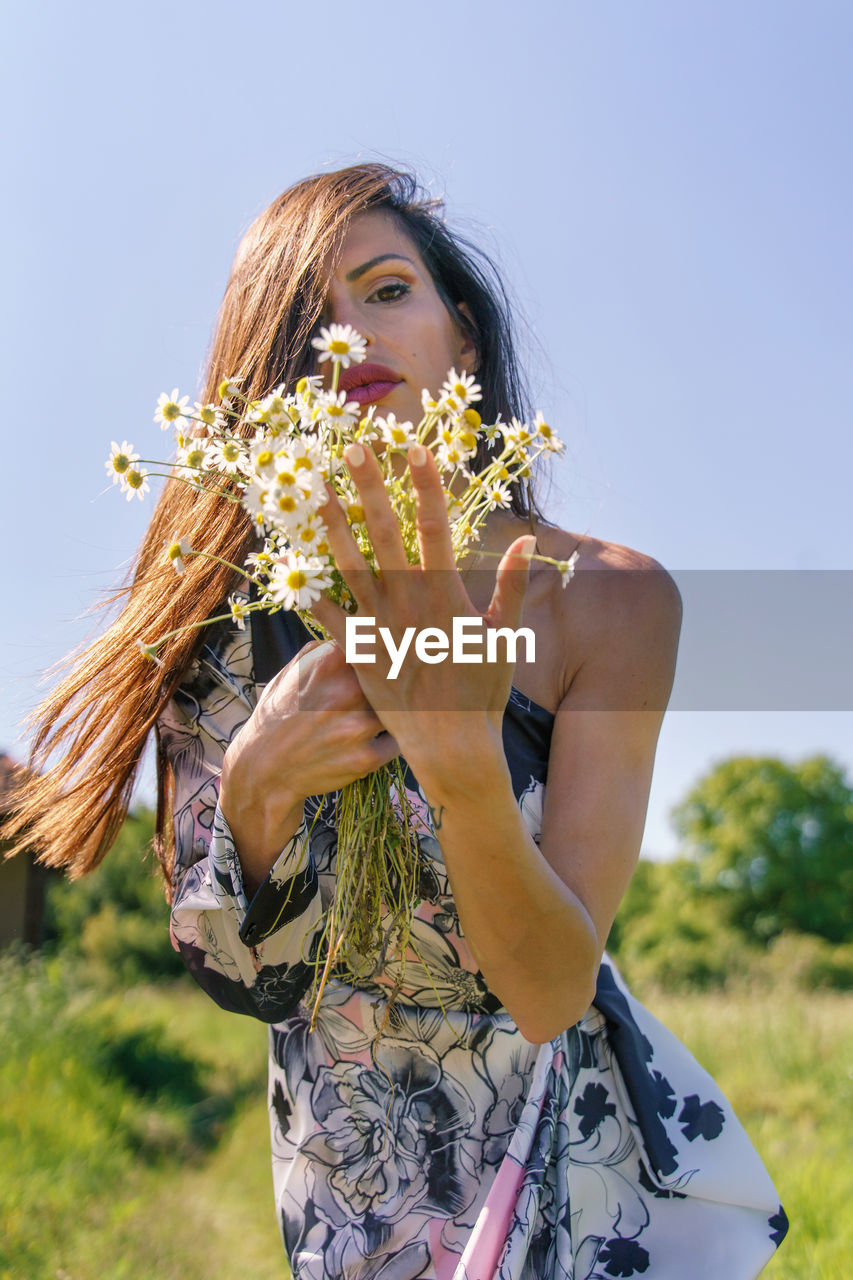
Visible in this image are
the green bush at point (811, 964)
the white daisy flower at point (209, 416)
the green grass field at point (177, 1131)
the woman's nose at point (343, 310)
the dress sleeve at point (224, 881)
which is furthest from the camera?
the green bush at point (811, 964)

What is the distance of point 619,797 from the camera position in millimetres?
1701

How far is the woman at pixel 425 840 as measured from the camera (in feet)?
4.35

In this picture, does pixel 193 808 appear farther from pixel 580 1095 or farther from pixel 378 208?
pixel 378 208

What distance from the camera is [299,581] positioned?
47.7 inches

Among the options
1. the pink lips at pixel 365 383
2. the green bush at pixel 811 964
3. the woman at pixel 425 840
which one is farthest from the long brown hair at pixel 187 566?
the green bush at pixel 811 964

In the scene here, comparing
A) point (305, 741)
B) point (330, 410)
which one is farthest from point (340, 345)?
point (305, 741)

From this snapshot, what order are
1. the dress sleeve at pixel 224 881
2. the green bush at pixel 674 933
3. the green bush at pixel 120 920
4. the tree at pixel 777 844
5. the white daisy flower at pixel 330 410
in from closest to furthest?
1. the white daisy flower at pixel 330 410
2. the dress sleeve at pixel 224 881
3. the green bush at pixel 120 920
4. the green bush at pixel 674 933
5. the tree at pixel 777 844

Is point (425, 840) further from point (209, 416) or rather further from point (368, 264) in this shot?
point (368, 264)

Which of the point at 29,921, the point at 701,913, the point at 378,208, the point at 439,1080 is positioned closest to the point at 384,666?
the point at 439,1080

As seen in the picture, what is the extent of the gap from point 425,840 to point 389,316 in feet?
3.72

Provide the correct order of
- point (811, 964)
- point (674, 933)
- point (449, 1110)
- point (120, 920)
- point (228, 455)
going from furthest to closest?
point (674, 933), point (811, 964), point (120, 920), point (449, 1110), point (228, 455)

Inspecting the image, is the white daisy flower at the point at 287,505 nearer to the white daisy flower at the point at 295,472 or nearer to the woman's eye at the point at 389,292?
the white daisy flower at the point at 295,472

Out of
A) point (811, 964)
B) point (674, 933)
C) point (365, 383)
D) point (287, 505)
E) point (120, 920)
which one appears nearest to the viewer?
point (287, 505)

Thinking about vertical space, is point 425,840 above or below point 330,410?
below
